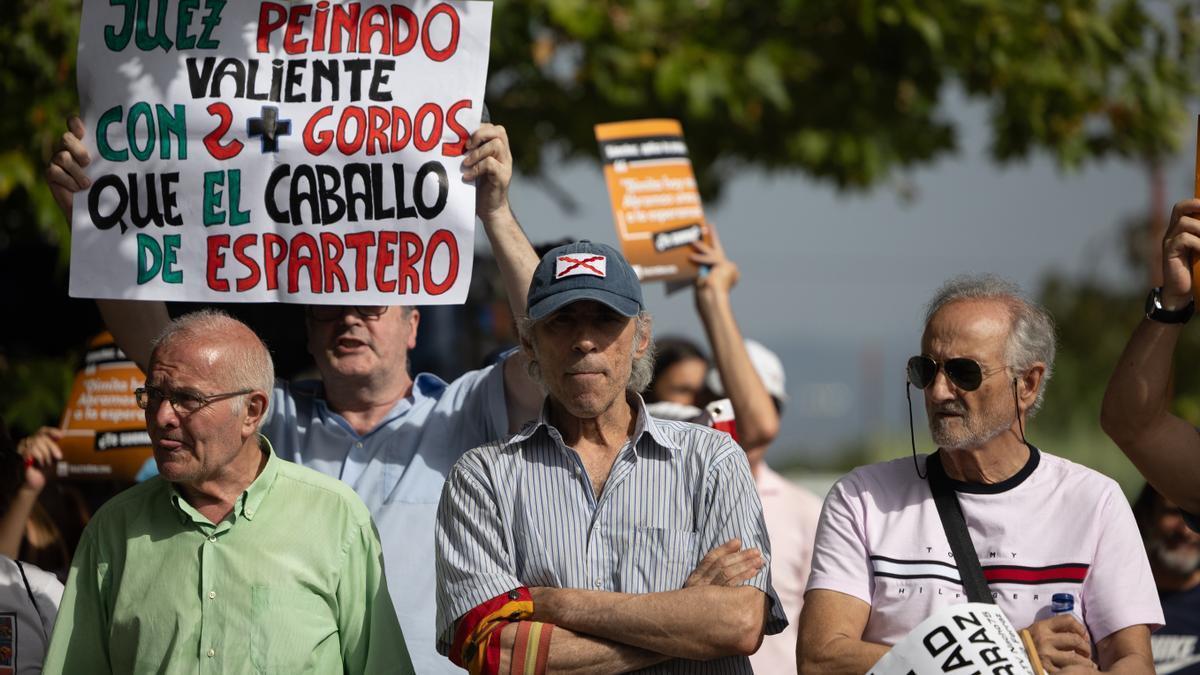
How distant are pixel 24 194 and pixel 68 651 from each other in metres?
3.74

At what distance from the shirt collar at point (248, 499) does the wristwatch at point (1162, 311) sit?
2153mm

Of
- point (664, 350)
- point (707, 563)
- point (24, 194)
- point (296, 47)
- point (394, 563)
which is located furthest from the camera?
point (24, 194)

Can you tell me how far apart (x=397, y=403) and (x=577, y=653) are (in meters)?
1.34

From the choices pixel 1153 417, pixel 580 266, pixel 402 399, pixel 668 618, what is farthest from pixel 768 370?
pixel 668 618

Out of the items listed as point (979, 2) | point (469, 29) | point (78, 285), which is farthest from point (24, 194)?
point (979, 2)

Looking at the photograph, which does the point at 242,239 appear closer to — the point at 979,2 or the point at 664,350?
the point at 664,350

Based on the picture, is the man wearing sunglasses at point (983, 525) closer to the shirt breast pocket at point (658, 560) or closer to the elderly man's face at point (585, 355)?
the shirt breast pocket at point (658, 560)

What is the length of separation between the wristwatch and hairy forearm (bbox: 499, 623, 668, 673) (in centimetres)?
149

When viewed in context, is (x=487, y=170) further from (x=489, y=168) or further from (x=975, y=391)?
(x=975, y=391)

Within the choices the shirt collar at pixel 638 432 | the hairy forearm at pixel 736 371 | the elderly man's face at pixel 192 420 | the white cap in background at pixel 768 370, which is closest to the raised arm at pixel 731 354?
the hairy forearm at pixel 736 371

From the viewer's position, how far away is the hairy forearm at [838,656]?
136 inches

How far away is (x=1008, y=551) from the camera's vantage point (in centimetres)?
354

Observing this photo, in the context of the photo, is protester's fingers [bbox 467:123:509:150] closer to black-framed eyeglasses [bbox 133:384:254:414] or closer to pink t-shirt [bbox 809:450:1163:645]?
black-framed eyeglasses [bbox 133:384:254:414]

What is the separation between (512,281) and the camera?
418cm
